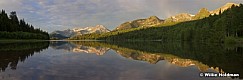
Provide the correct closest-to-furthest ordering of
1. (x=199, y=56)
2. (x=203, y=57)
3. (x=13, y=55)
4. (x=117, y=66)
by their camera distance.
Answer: (x=117, y=66) < (x=203, y=57) < (x=199, y=56) < (x=13, y=55)

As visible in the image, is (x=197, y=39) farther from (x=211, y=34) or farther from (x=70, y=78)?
(x=70, y=78)

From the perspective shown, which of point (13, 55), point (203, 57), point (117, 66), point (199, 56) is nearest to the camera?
point (117, 66)

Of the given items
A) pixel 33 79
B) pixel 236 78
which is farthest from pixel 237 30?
pixel 33 79

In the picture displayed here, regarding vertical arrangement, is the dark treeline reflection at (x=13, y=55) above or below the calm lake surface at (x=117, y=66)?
above

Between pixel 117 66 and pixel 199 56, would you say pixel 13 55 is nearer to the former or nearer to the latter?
pixel 117 66

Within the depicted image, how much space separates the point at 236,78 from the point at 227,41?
79492mm

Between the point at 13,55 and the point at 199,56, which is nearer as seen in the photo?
the point at 199,56

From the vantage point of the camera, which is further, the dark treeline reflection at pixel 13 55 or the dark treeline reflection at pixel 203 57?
the dark treeline reflection at pixel 13 55

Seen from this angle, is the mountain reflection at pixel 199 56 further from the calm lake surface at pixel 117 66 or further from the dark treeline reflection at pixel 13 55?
the dark treeline reflection at pixel 13 55

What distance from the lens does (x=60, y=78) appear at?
19.6 m

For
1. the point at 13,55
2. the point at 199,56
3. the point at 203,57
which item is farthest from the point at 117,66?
the point at 13,55

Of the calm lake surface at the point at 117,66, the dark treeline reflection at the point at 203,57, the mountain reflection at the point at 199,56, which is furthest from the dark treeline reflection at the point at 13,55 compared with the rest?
the dark treeline reflection at the point at 203,57

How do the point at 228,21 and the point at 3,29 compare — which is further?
the point at 3,29

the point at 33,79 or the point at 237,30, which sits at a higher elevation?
the point at 237,30
